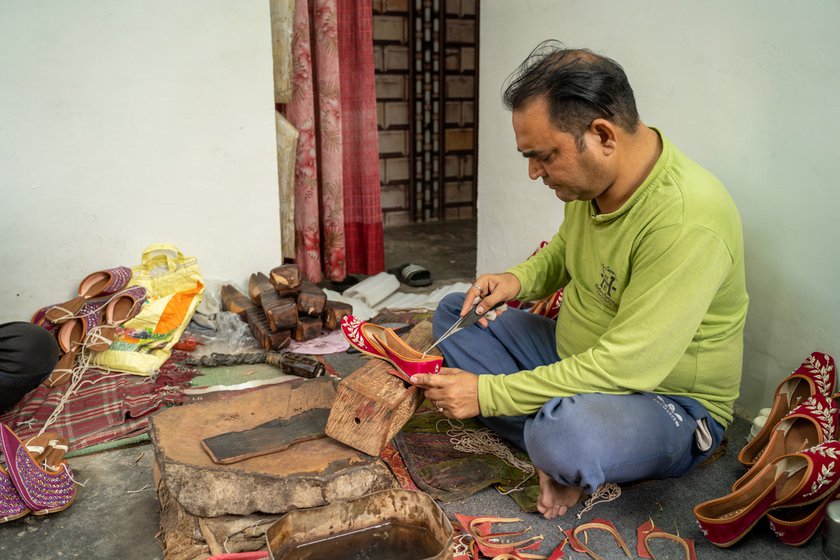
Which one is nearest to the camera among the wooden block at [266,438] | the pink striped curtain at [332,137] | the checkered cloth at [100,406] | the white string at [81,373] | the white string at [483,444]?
the wooden block at [266,438]

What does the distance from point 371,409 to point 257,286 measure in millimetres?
2066

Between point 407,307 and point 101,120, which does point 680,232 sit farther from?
point 101,120

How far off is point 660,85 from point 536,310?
119cm

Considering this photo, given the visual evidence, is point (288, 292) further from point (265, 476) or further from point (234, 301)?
point (265, 476)

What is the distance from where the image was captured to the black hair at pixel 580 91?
2021 mm

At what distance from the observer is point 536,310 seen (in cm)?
356

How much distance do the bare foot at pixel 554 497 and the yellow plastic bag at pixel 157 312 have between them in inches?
80.2

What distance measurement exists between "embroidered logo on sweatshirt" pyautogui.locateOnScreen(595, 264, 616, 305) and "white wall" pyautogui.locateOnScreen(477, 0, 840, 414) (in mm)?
837

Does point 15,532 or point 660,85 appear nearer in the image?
point 15,532

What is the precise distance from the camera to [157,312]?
12.3 ft

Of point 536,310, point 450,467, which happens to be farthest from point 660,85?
point 450,467

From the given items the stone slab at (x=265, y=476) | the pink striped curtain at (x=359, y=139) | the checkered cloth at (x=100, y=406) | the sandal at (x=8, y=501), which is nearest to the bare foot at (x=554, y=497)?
the stone slab at (x=265, y=476)

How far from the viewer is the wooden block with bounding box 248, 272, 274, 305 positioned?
4.08 meters

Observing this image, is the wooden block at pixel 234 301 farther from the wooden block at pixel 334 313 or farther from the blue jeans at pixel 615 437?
Result: the blue jeans at pixel 615 437
